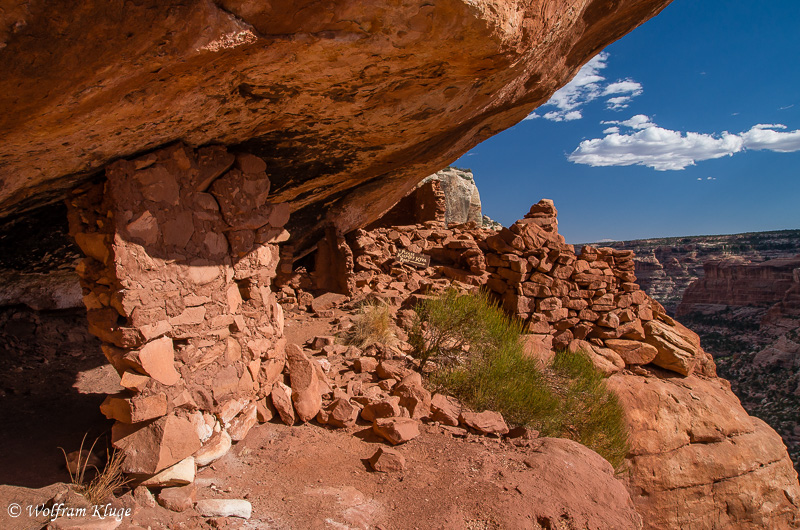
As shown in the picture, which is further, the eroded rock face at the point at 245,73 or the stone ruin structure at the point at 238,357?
the stone ruin structure at the point at 238,357

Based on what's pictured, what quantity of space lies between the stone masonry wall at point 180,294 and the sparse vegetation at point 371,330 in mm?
1543

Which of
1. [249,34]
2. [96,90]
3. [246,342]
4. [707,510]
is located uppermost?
[249,34]

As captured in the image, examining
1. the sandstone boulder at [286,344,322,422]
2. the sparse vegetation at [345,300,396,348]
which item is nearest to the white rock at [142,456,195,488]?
the sandstone boulder at [286,344,322,422]

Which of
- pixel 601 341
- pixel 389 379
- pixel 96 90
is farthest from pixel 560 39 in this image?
pixel 601 341

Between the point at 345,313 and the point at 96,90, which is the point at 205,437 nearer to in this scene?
the point at 96,90

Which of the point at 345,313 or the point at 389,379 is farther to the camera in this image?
the point at 345,313

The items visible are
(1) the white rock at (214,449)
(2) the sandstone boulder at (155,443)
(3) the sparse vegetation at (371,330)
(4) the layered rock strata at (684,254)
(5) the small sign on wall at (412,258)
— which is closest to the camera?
(2) the sandstone boulder at (155,443)

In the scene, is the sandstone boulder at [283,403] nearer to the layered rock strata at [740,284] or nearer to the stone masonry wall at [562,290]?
the stone masonry wall at [562,290]

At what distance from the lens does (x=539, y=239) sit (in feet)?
23.6

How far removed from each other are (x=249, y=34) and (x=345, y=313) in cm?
471

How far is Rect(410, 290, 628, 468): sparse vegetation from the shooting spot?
14.6ft

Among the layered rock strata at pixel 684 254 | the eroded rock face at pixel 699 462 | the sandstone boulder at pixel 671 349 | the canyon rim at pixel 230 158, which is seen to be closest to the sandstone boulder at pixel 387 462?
the canyon rim at pixel 230 158

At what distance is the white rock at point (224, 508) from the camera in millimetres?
2535

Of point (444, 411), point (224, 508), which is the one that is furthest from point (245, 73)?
point (444, 411)
